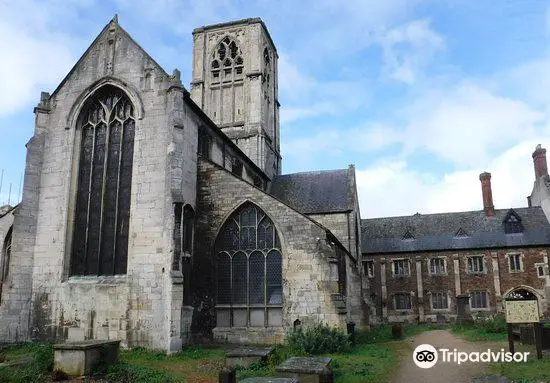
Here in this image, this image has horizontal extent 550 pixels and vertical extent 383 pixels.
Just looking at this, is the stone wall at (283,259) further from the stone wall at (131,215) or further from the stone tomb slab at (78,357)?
the stone tomb slab at (78,357)

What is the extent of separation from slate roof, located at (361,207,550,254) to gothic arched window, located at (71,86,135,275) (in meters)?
27.1

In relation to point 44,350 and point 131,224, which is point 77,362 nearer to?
point 44,350

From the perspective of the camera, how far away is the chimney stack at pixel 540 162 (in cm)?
4162

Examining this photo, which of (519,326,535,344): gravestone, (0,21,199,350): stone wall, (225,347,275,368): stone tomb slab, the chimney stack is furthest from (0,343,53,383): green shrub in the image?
the chimney stack

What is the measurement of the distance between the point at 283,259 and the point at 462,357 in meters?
7.12

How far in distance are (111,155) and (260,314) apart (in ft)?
28.8

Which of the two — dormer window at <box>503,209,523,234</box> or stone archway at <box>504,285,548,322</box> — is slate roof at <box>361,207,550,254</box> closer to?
dormer window at <box>503,209,523,234</box>

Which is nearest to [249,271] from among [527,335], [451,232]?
[527,335]

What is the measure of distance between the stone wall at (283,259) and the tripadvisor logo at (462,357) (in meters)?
3.65

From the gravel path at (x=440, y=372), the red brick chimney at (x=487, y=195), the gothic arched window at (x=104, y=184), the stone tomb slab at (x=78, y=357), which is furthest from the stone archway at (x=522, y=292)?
the stone tomb slab at (x=78, y=357)

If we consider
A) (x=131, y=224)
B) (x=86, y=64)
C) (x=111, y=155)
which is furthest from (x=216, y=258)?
(x=86, y=64)

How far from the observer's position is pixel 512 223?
38906 mm

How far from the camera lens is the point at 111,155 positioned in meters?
19.4

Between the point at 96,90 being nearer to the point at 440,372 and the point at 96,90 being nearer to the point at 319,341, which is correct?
the point at 319,341
